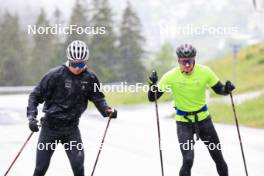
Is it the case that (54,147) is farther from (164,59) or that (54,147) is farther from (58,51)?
(164,59)

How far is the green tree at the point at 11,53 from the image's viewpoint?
7053 centimetres

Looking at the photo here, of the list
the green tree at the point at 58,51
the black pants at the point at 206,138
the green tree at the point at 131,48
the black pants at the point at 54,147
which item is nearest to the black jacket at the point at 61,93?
the black pants at the point at 54,147

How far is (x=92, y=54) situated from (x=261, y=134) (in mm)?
50823

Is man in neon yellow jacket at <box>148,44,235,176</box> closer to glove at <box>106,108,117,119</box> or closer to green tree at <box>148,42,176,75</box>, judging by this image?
glove at <box>106,108,117,119</box>

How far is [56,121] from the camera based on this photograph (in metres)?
7.37

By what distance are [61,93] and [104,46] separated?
60.5 metres

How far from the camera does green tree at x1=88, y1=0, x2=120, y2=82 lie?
6738cm

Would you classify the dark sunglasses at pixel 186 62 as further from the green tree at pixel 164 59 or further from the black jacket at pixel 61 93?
the green tree at pixel 164 59

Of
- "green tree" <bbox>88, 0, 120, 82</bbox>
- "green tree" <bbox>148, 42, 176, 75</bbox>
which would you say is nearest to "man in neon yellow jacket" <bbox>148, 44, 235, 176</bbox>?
"green tree" <bbox>88, 0, 120, 82</bbox>

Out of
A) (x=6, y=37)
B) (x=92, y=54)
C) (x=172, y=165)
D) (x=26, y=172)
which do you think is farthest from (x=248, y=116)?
(x=6, y=37)

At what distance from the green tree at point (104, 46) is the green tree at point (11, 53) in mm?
8541

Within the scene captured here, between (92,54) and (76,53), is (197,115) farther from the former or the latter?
(92,54)

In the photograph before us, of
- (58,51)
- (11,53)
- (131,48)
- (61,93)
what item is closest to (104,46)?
(131,48)

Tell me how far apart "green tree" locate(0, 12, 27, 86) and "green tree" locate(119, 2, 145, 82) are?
10834mm
